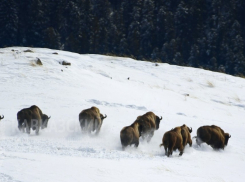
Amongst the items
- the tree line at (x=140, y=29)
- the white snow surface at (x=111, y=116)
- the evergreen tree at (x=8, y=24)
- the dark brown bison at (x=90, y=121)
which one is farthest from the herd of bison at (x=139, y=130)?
the evergreen tree at (x=8, y=24)

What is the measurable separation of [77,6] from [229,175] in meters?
70.9

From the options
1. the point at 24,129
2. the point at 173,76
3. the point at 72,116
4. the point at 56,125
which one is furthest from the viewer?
the point at 173,76

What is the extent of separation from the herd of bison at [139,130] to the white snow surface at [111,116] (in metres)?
0.27

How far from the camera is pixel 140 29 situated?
74.1 m

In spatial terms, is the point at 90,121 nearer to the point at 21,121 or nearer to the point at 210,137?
the point at 21,121

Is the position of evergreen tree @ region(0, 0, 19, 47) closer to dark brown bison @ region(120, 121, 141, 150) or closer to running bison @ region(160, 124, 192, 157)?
dark brown bison @ region(120, 121, 141, 150)

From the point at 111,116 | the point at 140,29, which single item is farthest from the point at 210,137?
the point at 140,29

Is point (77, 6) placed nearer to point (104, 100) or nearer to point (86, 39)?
point (86, 39)

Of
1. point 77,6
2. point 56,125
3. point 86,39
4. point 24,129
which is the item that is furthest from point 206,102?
point 77,6

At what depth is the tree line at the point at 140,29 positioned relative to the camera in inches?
2640

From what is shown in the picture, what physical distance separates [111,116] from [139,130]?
2827 mm

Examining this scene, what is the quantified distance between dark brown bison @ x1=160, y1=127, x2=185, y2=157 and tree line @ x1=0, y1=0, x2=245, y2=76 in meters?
54.7

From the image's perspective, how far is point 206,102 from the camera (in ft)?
69.3

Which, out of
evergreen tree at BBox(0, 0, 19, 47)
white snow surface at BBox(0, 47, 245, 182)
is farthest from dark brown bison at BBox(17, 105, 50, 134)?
evergreen tree at BBox(0, 0, 19, 47)
